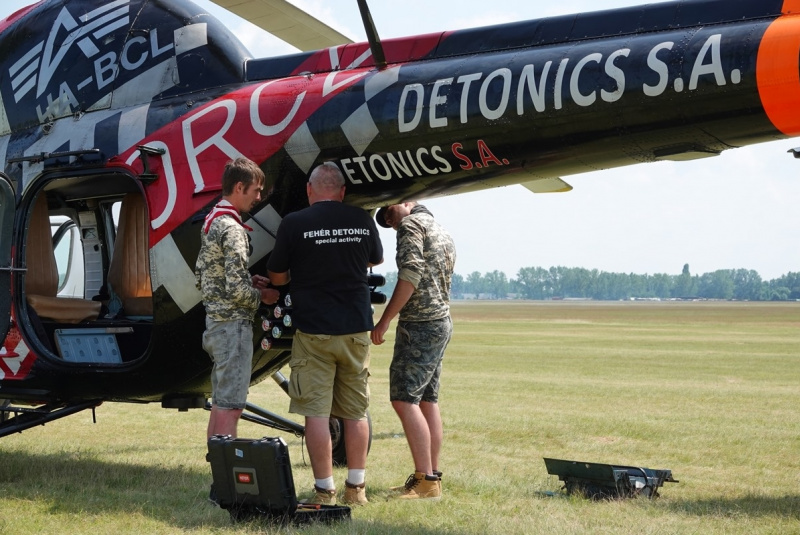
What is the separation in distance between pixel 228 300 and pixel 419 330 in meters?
1.34

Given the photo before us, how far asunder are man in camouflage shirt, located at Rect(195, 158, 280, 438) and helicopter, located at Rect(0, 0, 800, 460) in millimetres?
285

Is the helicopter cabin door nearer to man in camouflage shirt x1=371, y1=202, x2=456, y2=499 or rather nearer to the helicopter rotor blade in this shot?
the helicopter rotor blade

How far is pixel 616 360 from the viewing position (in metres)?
22.8

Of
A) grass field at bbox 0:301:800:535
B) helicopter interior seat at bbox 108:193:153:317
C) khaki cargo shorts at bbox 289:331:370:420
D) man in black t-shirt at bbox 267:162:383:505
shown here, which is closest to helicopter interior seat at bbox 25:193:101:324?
helicopter interior seat at bbox 108:193:153:317

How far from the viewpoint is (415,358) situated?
19.5 feet

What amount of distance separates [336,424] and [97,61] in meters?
3.42

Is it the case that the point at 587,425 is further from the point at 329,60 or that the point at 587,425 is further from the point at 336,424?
the point at 329,60

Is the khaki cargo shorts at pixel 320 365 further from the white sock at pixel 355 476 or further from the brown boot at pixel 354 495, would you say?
the brown boot at pixel 354 495

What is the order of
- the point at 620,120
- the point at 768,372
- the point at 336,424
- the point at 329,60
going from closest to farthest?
the point at 620,120 → the point at 329,60 → the point at 336,424 → the point at 768,372

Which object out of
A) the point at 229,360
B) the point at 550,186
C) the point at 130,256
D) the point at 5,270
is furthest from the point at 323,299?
the point at 550,186

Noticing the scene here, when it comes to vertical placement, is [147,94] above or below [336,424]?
above

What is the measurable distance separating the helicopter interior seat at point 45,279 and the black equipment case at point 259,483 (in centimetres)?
234

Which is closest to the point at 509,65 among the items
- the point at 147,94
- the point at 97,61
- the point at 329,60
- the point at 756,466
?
the point at 329,60

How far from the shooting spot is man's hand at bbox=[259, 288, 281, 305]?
5531mm
